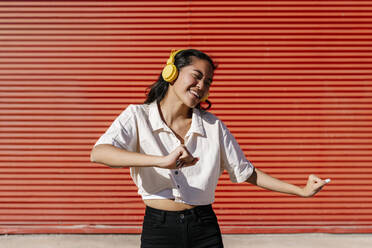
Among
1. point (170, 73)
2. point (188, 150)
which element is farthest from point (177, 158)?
point (170, 73)

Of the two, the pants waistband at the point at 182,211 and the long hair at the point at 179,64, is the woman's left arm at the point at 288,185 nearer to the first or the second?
the pants waistband at the point at 182,211

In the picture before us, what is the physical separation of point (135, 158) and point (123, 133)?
248 millimetres

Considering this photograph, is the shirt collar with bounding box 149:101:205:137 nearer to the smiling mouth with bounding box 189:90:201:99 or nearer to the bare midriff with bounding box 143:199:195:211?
the smiling mouth with bounding box 189:90:201:99

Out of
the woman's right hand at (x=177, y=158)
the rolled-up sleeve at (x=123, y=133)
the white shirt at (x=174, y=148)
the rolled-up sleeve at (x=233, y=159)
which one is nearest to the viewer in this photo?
the woman's right hand at (x=177, y=158)

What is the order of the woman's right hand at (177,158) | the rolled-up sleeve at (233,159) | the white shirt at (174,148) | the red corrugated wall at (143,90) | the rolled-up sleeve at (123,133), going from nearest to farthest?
the woman's right hand at (177,158)
the rolled-up sleeve at (123,133)
the white shirt at (174,148)
the rolled-up sleeve at (233,159)
the red corrugated wall at (143,90)

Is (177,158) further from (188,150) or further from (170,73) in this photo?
(170,73)

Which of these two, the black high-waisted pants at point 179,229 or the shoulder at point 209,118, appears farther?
the shoulder at point 209,118

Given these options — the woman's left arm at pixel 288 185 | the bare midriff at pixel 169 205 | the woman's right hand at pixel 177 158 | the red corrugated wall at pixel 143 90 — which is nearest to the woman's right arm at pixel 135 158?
the woman's right hand at pixel 177 158

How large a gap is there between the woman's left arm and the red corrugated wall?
3144mm

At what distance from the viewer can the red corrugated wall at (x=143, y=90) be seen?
5160mm

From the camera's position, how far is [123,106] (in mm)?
5219

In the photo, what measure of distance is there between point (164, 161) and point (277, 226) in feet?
13.6

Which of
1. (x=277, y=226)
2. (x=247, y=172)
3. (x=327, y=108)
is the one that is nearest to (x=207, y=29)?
(x=327, y=108)

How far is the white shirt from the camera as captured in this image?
1837mm
